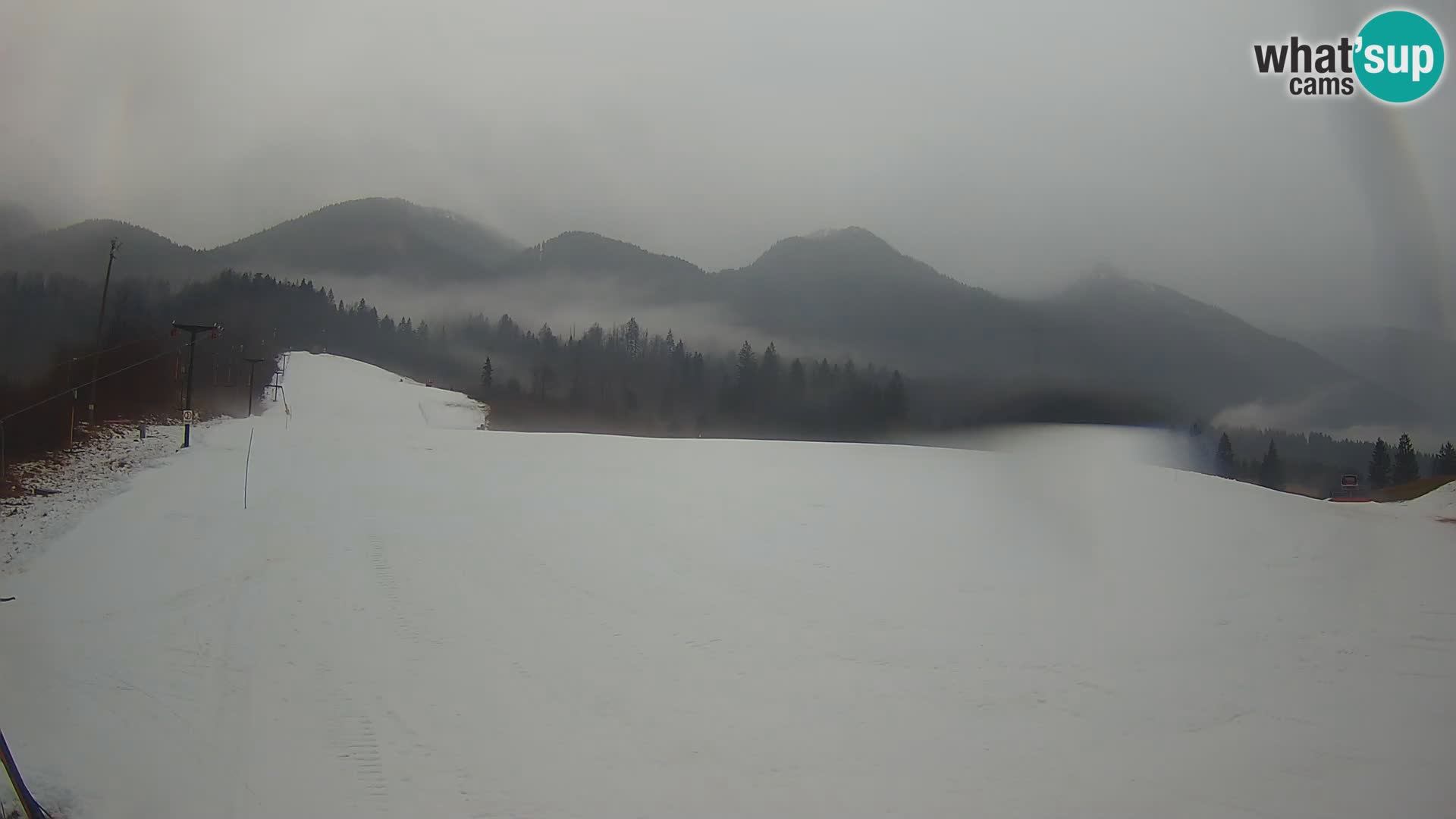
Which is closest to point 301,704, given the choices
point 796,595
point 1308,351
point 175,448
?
point 175,448

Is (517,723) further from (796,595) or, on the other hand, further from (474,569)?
(796,595)

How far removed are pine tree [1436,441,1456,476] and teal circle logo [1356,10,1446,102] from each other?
81.8 inches

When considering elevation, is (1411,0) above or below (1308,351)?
above

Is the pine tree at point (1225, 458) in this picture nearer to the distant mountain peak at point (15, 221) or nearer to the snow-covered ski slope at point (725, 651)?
the snow-covered ski slope at point (725, 651)

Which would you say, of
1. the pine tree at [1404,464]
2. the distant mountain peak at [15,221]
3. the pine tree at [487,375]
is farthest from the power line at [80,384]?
the pine tree at [1404,464]

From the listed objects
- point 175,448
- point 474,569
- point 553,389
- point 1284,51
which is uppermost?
point 1284,51

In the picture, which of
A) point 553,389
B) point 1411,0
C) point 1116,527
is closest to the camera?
point 1411,0

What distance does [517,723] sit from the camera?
3125mm

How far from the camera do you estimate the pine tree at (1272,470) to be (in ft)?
15.9

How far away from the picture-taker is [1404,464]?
14.5 feet

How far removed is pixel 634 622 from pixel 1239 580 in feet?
11.9

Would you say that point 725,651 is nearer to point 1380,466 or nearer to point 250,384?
point 250,384

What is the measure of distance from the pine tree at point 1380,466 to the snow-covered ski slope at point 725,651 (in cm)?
19

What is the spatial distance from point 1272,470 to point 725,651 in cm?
399
